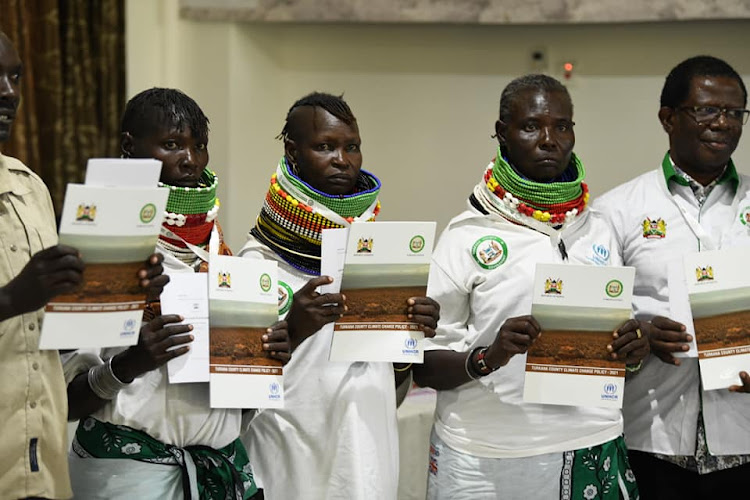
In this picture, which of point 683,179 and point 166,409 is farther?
point 683,179

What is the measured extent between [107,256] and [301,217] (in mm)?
713

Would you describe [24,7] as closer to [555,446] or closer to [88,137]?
[88,137]

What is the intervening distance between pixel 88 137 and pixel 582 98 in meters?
2.64

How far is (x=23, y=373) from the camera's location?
2.27m

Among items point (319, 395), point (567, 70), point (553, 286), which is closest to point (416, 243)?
point (553, 286)

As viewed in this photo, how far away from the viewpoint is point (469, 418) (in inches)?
121

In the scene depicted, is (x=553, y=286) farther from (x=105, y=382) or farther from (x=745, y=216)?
(x=105, y=382)

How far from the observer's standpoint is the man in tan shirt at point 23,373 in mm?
2248

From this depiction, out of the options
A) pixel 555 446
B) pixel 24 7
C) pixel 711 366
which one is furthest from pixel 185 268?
pixel 24 7

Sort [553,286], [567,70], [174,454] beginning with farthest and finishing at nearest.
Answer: [567,70]
[553,286]
[174,454]

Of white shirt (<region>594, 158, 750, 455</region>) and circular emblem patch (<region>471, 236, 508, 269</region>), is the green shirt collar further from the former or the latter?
circular emblem patch (<region>471, 236, 508, 269</region>)

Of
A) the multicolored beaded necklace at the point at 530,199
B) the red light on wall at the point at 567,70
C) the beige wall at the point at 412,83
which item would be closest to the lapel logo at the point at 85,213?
the multicolored beaded necklace at the point at 530,199

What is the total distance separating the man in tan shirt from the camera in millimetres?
2248

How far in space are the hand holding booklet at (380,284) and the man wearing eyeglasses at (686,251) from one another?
800 millimetres
